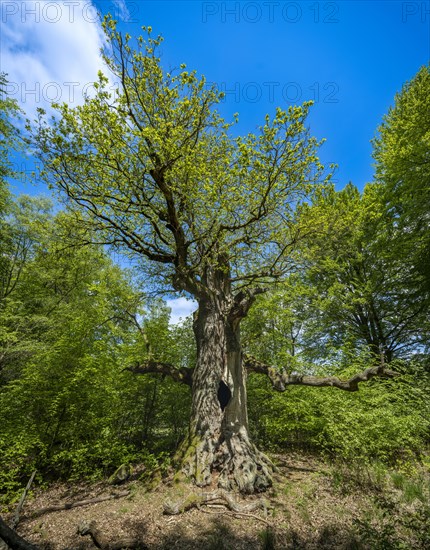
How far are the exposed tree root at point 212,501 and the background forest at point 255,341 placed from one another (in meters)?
2.25

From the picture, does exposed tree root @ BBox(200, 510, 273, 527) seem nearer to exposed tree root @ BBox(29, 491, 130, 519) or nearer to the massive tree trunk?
the massive tree trunk

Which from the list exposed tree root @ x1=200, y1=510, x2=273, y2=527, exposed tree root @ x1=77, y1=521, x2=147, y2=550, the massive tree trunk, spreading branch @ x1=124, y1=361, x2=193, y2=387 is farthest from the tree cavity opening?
exposed tree root @ x1=77, y1=521, x2=147, y2=550

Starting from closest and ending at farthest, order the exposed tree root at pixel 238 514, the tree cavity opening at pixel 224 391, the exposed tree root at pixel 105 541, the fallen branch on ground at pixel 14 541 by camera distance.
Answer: the fallen branch on ground at pixel 14 541
the exposed tree root at pixel 105 541
the exposed tree root at pixel 238 514
the tree cavity opening at pixel 224 391

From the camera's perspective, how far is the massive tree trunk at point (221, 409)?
5859 millimetres

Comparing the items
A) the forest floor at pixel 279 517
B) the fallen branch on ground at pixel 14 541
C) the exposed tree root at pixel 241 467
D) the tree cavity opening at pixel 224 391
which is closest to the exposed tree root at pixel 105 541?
the forest floor at pixel 279 517

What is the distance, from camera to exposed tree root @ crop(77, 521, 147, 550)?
411 centimetres

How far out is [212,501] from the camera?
5207 millimetres

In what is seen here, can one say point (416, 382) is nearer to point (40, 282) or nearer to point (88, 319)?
point (88, 319)

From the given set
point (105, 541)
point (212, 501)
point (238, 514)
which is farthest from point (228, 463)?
point (105, 541)

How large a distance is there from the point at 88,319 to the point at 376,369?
809 centimetres

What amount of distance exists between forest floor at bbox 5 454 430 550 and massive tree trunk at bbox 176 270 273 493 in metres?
0.52

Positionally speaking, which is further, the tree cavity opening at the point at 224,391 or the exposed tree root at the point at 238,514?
the tree cavity opening at the point at 224,391

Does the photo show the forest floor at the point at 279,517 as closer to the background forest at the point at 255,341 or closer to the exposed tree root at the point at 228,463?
the exposed tree root at the point at 228,463

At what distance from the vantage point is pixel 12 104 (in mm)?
7848
